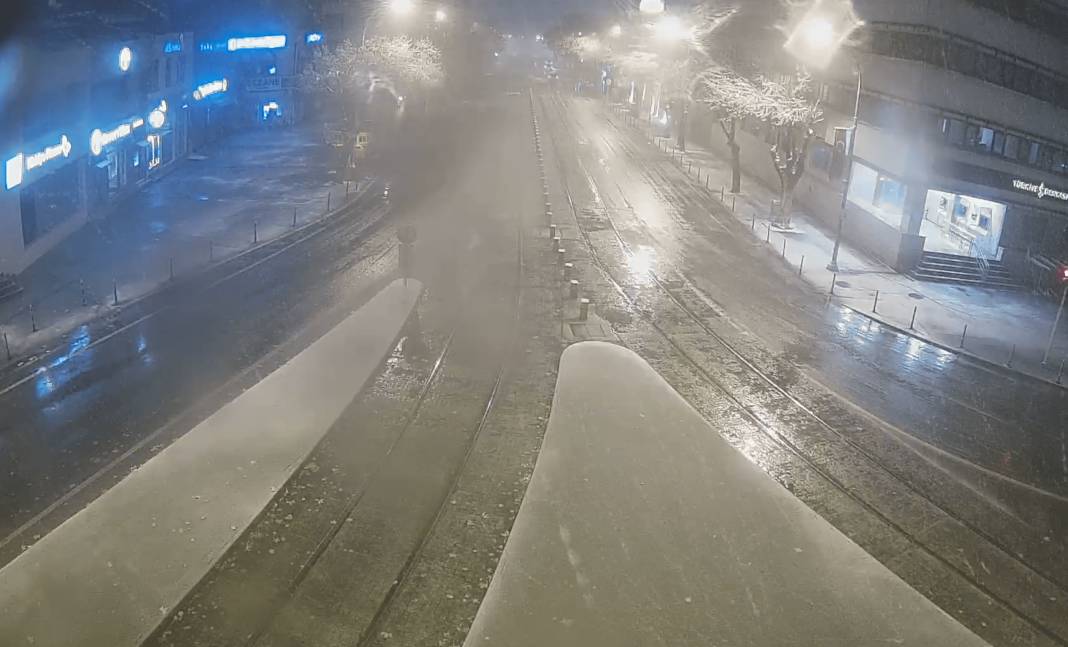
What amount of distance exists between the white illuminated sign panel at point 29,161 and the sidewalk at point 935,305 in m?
22.8

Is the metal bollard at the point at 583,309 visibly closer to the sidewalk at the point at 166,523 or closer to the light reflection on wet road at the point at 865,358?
the light reflection on wet road at the point at 865,358

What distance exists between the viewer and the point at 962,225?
31.0m

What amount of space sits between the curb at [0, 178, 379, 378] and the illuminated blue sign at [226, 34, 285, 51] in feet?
74.8

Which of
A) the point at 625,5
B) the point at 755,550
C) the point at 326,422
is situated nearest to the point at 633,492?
the point at 755,550

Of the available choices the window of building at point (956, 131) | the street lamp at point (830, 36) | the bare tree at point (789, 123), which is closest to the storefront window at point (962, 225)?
the window of building at point (956, 131)

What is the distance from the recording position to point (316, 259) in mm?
24938

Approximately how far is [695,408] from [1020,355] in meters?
10.4

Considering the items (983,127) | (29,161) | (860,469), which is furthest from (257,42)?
(860,469)

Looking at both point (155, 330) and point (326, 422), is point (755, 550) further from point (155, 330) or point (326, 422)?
point (155, 330)

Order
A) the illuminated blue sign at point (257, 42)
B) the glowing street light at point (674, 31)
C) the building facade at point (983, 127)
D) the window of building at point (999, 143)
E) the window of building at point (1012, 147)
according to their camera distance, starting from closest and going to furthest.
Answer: the building facade at point (983, 127)
the window of building at point (1012, 147)
the window of building at point (999, 143)
the glowing street light at point (674, 31)
the illuminated blue sign at point (257, 42)

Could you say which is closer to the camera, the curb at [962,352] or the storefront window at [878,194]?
the curb at [962,352]

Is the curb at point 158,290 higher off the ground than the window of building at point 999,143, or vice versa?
the window of building at point 999,143

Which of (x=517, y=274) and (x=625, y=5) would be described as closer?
(x=517, y=274)

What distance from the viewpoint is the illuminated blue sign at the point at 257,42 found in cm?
4938
